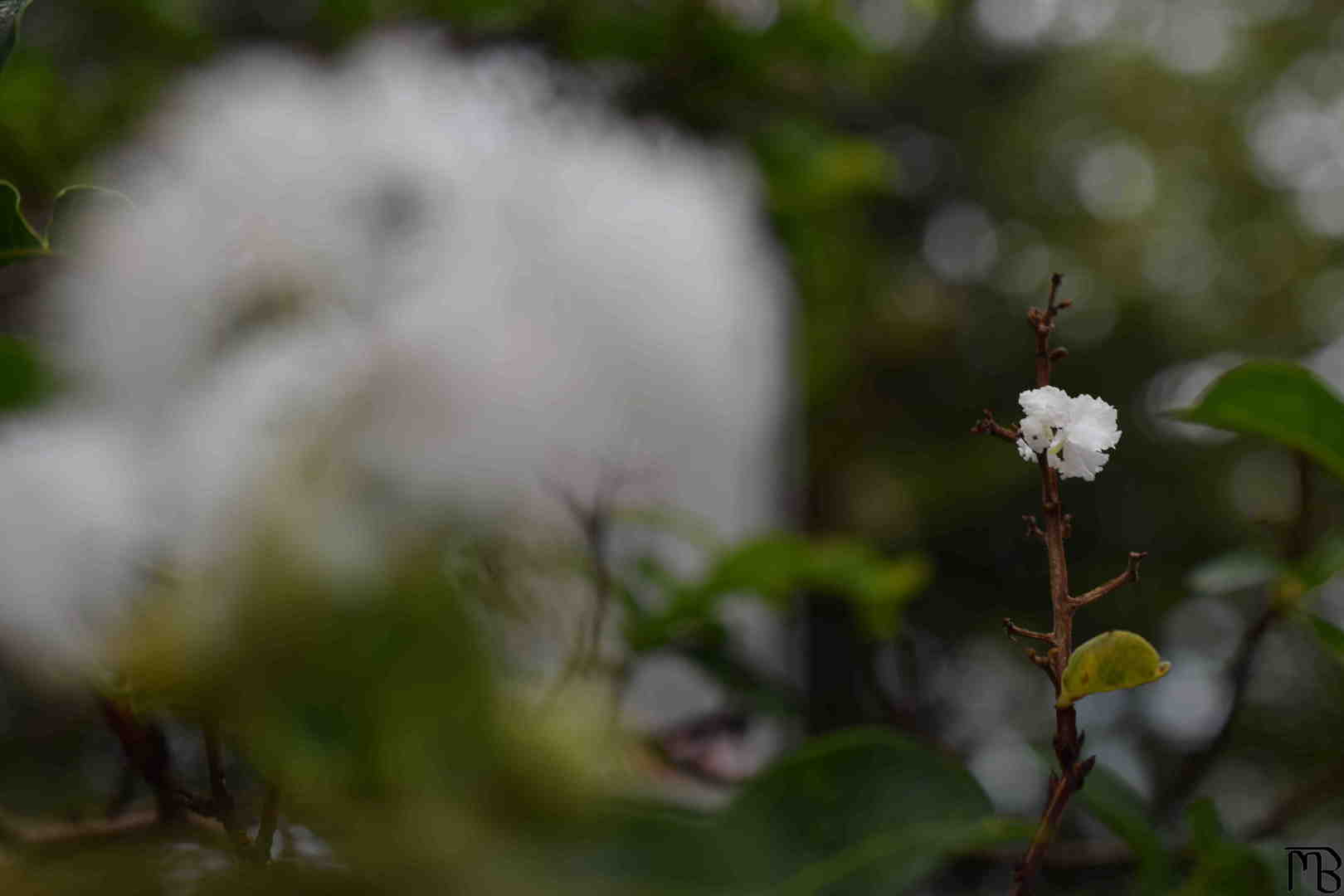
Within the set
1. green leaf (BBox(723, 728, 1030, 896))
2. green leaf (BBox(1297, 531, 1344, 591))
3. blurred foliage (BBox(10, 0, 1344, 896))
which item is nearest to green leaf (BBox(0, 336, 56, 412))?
blurred foliage (BBox(10, 0, 1344, 896))

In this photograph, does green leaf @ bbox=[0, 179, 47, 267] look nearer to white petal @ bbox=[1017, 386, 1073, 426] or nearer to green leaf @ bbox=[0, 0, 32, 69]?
green leaf @ bbox=[0, 0, 32, 69]

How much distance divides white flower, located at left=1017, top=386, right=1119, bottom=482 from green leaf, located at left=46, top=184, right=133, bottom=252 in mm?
111

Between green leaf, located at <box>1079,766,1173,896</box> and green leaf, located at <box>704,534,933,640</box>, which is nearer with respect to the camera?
green leaf, located at <box>1079,766,1173,896</box>

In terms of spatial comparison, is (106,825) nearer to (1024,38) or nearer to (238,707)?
(238,707)

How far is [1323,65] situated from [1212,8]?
141 mm

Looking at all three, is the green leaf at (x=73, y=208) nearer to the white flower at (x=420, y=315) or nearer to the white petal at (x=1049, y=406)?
the white flower at (x=420, y=315)

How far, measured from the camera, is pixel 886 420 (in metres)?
0.98

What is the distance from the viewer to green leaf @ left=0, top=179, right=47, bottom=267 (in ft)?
0.45

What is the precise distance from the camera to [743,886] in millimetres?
157

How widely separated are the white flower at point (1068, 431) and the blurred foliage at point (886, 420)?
6cm

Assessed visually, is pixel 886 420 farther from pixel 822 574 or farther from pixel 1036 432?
pixel 1036 432

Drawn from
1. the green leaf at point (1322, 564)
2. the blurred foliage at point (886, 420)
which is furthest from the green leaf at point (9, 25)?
the green leaf at point (1322, 564)

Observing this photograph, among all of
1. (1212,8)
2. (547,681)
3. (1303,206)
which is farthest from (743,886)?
(1212,8)

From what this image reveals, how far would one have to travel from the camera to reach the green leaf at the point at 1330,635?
181 millimetres
